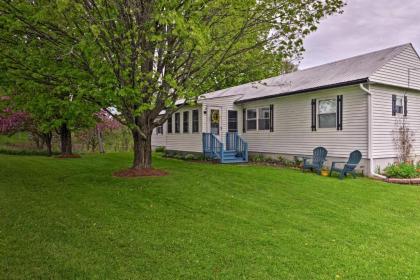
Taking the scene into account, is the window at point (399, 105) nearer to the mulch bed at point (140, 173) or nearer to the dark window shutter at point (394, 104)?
the dark window shutter at point (394, 104)

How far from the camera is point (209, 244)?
13.0 feet

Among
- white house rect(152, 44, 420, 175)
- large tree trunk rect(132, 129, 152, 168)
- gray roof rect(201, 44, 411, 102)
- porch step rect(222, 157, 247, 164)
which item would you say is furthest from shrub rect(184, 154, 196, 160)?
large tree trunk rect(132, 129, 152, 168)

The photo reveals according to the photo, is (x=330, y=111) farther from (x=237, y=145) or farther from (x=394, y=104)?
(x=237, y=145)

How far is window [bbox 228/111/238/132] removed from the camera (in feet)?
49.9

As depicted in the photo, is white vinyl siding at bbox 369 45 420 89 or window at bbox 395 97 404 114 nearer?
white vinyl siding at bbox 369 45 420 89

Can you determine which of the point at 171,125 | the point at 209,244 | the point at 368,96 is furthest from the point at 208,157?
the point at 209,244

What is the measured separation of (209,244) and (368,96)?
8.27 meters

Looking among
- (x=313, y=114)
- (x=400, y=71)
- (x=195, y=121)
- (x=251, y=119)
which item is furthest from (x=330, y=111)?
(x=195, y=121)

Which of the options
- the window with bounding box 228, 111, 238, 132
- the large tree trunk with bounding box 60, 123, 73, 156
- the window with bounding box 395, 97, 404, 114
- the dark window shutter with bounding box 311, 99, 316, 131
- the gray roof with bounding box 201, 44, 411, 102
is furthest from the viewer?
the window with bounding box 228, 111, 238, 132

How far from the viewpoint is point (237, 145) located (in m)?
14.4

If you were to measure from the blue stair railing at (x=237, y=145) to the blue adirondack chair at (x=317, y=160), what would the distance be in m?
3.51

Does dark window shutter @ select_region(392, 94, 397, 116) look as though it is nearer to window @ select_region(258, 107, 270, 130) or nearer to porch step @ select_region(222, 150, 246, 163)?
window @ select_region(258, 107, 270, 130)

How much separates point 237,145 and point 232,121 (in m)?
1.49

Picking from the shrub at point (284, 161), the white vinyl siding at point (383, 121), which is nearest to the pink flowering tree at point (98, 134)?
the shrub at point (284, 161)
